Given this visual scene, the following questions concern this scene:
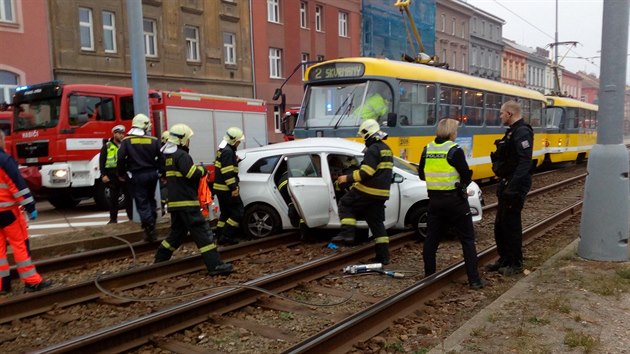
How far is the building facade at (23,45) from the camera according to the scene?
19.6m

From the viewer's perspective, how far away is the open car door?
783cm

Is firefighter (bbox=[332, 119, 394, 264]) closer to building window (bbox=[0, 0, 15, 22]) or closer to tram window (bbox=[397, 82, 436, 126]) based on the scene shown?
tram window (bbox=[397, 82, 436, 126])

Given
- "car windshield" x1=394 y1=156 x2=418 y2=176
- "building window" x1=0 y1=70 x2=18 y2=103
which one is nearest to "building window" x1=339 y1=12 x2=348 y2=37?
"building window" x1=0 y1=70 x2=18 y2=103

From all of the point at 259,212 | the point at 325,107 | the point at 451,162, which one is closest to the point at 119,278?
the point at 259,212

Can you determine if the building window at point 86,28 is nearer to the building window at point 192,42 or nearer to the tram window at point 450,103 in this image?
the building window at point 192,42

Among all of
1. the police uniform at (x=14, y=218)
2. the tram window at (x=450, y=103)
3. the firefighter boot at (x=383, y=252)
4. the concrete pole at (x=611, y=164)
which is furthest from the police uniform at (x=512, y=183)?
the tram window at (x=450, y=103)

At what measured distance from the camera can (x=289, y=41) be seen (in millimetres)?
32125

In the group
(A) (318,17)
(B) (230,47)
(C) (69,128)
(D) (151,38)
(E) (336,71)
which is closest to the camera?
(E) (336,71)

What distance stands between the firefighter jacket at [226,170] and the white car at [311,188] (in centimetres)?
65

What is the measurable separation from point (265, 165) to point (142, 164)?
1932 mm

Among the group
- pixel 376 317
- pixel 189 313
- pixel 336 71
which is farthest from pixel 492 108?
pixel 189 313

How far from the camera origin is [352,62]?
11.2 meters

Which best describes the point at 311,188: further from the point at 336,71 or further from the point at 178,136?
the point at 336,71

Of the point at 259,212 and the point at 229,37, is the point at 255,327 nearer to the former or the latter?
the point at 259,212
